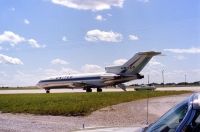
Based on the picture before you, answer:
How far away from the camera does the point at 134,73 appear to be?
66.0 metres

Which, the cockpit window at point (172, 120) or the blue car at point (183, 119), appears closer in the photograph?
the blue car at point (183, 119)

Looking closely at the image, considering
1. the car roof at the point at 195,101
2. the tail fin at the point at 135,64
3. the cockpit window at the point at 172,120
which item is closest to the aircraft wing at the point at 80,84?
the tail fin at the point at 135,64

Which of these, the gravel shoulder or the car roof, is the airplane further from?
the car roof

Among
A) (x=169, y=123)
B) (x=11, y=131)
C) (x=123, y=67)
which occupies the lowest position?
(x=11, y=131)

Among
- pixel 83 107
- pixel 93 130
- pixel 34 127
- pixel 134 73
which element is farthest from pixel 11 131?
pixel 134 73

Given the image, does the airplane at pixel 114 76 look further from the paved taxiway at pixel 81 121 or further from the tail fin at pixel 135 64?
the paved taxiway at pixel 81 121

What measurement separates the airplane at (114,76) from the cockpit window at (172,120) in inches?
2351

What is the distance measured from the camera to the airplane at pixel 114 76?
2584 inches

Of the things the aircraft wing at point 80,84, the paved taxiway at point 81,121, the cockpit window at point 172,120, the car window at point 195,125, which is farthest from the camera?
the aircraft wing at point 80,84

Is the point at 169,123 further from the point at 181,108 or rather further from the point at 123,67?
the point at 123,67

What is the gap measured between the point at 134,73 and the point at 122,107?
40.2 metres

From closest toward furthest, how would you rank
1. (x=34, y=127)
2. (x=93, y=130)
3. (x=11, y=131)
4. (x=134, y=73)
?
1. (x=93, y=130)
2. (x=11, y=131)
3. (x=34, y=127)
4. (x=134, y=73)

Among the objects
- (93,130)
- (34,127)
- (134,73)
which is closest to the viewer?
(93,130)

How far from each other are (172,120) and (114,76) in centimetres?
6113
